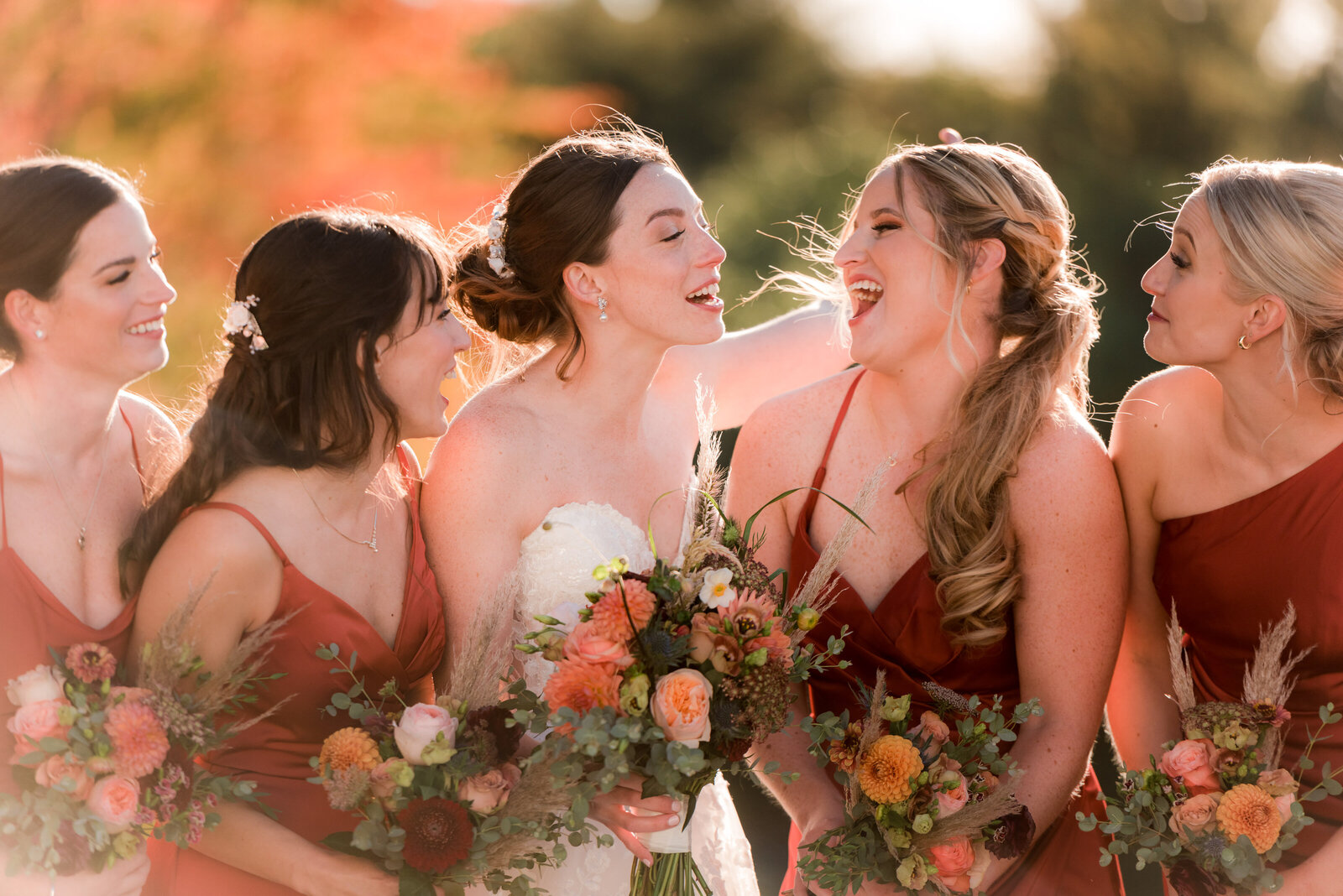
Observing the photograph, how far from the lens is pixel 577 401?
371 centimetres

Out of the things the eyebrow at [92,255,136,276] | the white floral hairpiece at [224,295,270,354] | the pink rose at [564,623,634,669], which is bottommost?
the pink rose at [564,623,634,669]

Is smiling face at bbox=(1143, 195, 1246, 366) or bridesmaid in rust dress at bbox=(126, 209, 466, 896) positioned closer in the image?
bridesmaid in rust dress at bbox=(126, 209, 466, 896)

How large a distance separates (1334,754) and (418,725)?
2.35 metres

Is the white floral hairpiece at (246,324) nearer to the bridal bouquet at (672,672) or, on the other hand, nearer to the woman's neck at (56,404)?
the woman's neck at (56,404)

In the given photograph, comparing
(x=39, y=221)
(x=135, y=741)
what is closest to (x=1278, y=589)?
(x=135, y=741)

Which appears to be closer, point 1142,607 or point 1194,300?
point 1194,300

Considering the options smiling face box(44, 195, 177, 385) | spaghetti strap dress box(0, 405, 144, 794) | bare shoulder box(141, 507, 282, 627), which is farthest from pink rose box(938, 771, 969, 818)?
smiling face box(44, 195, 177, 385)

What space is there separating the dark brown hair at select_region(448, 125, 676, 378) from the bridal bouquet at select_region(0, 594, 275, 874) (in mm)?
1404

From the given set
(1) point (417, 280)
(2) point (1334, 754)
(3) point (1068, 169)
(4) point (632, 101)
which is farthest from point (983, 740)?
(4) point (632, 101)

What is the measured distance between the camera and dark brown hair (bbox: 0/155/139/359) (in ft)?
9.06

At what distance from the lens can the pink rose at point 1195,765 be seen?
2.73 meters

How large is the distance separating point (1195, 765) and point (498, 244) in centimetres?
238

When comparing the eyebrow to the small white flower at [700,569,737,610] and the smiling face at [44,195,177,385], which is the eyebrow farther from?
Answer: the small white flower at [700,569,737,610]

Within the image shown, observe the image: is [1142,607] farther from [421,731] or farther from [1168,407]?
[421,731]
